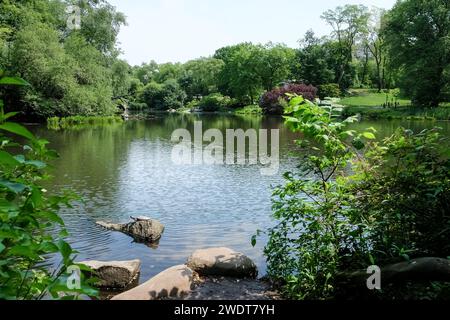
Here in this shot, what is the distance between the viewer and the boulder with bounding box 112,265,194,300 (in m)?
6.97

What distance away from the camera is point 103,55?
51875mm

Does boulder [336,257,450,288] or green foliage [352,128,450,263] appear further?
green foliage [352,128,450,263]

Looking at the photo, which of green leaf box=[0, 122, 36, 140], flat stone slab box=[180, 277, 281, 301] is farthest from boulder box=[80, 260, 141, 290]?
green leaf box=[0, 122, 36, 140]

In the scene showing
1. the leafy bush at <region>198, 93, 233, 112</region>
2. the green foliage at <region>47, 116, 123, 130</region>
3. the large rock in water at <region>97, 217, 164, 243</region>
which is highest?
the leafy bush at <region>198, 93, 233, 112</region>

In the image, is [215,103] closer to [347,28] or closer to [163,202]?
[347,28]

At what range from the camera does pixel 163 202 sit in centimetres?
1420

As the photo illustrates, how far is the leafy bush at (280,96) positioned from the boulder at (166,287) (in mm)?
58015

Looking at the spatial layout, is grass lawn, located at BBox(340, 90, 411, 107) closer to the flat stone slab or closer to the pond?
the pond

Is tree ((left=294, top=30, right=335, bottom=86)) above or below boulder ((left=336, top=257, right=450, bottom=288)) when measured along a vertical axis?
above

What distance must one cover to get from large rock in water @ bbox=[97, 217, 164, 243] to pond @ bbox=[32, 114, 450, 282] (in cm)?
20

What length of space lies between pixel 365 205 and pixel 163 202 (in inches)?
341

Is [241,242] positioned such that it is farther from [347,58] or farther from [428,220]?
[347,58]

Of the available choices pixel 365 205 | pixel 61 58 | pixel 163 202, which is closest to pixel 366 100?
pixel 61 58
